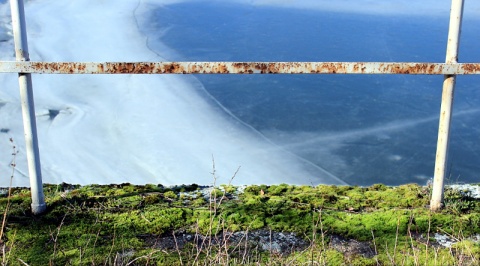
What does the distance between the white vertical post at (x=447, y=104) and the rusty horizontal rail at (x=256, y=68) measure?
46mm

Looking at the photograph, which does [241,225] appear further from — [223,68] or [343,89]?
[343,89]

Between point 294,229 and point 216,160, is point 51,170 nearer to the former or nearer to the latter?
point 216,160

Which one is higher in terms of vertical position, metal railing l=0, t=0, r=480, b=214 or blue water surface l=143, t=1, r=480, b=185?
metal railing l=0, t=0, r=480, b=214

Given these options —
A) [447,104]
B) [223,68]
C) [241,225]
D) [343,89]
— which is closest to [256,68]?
[223,68]

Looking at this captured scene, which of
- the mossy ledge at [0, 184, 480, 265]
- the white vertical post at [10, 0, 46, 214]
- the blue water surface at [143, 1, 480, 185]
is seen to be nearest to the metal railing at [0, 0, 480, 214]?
the white vertical post at [10, 0, 46, 214]

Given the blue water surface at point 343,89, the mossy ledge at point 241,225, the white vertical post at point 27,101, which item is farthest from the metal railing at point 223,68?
the blue water surface at point 343,89

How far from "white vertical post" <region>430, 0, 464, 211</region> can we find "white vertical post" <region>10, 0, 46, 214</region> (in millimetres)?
1488

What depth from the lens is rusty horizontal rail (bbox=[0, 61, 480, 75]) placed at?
214 centimetres

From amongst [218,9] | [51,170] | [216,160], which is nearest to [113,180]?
[51,170]

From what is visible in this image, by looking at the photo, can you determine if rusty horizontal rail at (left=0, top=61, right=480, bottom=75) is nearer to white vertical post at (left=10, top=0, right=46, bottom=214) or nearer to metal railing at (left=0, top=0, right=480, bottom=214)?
metal railing at (left=0, top=0, right=480, bottom=214)

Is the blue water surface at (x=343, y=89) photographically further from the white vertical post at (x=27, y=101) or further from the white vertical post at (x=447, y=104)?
the white vertical post at (x=27, y=101)

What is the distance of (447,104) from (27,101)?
1521 millimetres

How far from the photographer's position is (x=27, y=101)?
211 centimetres

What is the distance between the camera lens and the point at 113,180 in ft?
13.4
